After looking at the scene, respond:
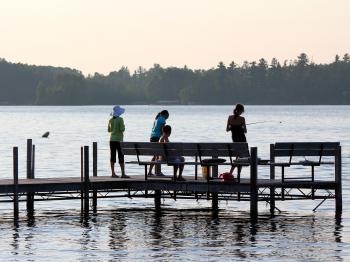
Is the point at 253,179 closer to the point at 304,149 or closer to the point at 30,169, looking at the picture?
the point at 304,149

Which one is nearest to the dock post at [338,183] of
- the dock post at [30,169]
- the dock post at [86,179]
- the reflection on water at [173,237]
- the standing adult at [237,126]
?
the reflection on water at [173,237]

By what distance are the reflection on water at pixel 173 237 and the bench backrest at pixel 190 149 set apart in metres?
1.44

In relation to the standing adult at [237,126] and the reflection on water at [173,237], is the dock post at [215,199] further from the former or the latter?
the standing adult at [237,126]

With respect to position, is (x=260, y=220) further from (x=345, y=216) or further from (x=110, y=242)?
(x=110, y=242)

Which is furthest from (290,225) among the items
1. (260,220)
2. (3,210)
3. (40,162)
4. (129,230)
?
(40,162)

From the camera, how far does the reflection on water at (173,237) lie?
22.6m

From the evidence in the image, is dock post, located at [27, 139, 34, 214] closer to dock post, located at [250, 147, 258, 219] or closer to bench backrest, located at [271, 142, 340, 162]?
dock post, located at [250, 147, 258, 219]

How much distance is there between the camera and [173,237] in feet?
82.1

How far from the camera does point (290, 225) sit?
90.1 ft

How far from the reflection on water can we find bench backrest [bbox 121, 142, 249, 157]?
4.71 feet

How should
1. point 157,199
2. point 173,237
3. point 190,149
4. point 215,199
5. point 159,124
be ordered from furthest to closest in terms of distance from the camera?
point 157,199 < point 215,199 < point 159,124 < point 190,149 < point 173,237

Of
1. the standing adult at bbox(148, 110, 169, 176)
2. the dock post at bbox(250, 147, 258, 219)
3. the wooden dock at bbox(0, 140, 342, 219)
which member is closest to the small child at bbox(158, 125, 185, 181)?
the wooden dock at bbox(0, 140, 342, 219)

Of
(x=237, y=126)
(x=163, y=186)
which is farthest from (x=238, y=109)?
(x=163, y=186)

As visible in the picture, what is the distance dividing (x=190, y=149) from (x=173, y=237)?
386 centimetres
